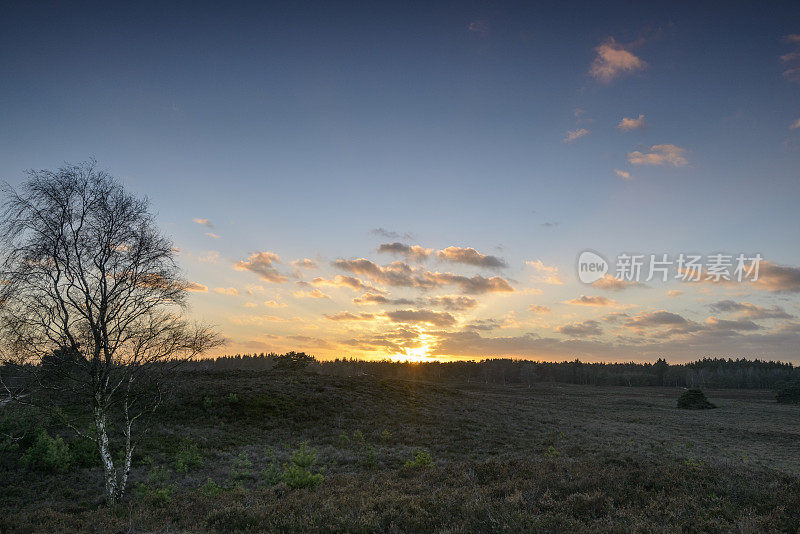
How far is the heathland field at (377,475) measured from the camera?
8.94 metres

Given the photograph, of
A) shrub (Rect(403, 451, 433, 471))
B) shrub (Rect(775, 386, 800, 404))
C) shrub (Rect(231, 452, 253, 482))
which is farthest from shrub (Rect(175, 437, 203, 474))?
shrub (Rect(775, 386, 800, 404))

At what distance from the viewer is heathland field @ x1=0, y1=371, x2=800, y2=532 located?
29.3 ft

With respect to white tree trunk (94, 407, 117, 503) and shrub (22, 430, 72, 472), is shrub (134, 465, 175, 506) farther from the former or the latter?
shrub (22, 430, 72, 472)

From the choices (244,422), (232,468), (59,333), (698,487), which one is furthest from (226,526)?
(244,422)

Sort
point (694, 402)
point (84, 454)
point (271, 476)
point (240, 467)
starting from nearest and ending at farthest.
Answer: point (271, 476) → point (84, 454) → point (240, 467) → point (694, 402)

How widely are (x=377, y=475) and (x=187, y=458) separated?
10.4 meters

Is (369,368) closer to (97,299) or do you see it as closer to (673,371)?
(673,371)

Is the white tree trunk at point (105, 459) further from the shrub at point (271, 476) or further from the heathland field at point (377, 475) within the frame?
the shrub at point (271, 476)

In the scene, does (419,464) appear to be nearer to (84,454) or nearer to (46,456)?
(84,454)

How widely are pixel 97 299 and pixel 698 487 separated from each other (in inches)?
780

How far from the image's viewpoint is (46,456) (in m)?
15.8

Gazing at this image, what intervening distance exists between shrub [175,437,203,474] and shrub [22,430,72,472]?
13.9 feet

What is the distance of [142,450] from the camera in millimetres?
19797

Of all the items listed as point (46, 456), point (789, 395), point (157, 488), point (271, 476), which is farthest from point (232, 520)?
point (789, 395)
